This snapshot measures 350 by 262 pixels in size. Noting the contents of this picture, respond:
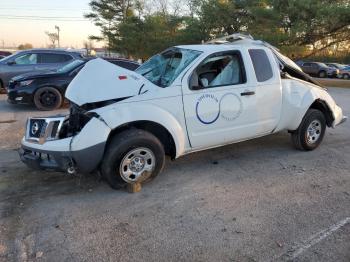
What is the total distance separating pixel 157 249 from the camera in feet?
10.6

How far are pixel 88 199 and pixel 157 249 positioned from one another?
52.3 inches

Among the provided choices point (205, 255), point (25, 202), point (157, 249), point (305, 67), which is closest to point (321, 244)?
point (205, 255)

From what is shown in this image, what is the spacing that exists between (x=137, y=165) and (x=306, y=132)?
302 centimetres

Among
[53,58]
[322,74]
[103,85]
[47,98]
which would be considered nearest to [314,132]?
[103,85]

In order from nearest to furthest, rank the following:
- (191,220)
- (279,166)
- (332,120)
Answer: (191,220), (279,166), (332,120)

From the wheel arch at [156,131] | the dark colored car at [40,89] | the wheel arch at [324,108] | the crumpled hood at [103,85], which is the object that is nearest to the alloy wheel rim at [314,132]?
the wheel arch at [324,108]

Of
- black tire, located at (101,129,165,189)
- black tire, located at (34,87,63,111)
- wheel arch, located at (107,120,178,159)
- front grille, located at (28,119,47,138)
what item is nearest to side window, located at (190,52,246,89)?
wheel arch, located at (107,120,178,159)

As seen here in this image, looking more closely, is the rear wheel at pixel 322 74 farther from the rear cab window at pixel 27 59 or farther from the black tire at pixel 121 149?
the black tire at pixel 121 149

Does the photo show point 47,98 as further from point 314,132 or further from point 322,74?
point 322,74

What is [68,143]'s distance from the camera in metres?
4.04

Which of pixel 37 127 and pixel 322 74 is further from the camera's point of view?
pixel 322 74

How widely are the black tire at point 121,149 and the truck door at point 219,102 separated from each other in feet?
1.87

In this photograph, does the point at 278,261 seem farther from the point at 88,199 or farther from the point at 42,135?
the point at 42,135

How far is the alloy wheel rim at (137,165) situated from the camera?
427cm
